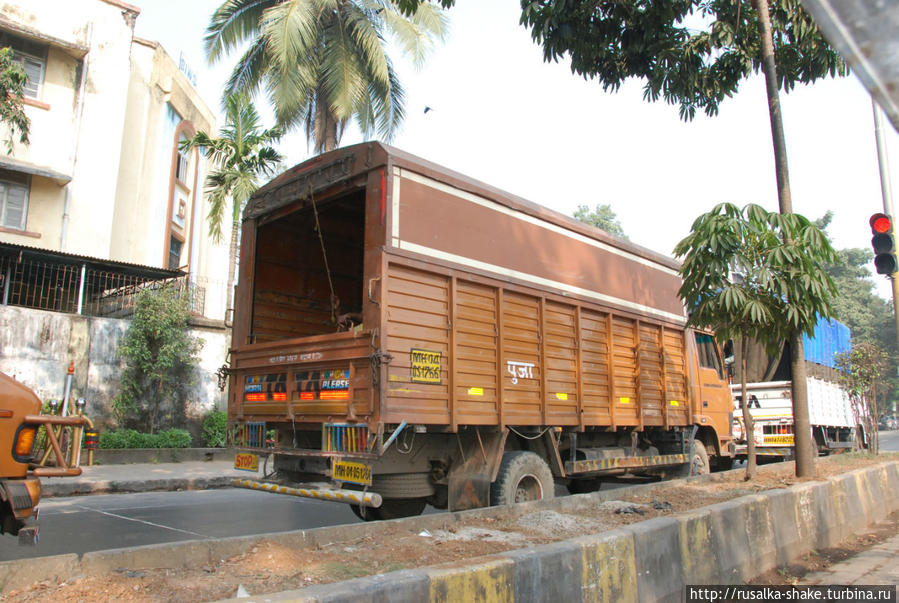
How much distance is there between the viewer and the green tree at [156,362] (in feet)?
47.8

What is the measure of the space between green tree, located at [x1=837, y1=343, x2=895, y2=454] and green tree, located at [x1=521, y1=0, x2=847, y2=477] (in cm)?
780

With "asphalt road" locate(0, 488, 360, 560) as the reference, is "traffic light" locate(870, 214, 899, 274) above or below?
above

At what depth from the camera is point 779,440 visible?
44.1ft

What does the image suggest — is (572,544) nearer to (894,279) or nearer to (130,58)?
(894,279)

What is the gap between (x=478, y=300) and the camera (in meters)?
6.68

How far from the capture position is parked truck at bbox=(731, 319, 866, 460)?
44.1 ft

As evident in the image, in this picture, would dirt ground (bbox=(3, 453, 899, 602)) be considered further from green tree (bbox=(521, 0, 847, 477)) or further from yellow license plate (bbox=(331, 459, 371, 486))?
green tree (bbox=(521, 0, 847, 477))

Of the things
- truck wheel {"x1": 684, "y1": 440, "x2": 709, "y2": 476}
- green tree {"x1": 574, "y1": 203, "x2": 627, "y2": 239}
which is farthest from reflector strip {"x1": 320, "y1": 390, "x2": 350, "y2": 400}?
green tree {"x1": 574, "y1": 203, "x2": 627, "y2": 239}

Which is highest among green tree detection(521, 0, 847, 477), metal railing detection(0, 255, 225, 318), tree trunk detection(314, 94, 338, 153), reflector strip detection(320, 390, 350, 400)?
tree trunk detection(314, 94, 338, 153)

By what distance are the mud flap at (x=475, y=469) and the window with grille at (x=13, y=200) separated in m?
15.9

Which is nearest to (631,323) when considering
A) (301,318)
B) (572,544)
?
(301,318)

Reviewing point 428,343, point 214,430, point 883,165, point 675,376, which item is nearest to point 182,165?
point 214,430

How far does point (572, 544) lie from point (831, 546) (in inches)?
177

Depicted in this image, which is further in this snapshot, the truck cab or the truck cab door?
the truck cab door
